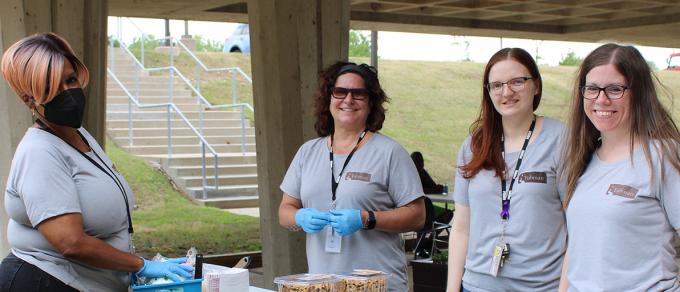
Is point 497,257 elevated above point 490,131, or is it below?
below

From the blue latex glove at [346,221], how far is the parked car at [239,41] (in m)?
26.4

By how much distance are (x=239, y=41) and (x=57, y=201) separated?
91.4 feet

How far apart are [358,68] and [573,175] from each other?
140 centimetres

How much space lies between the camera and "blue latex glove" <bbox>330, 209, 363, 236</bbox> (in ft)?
12.8

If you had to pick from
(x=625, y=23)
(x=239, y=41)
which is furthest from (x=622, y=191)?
(x=239, y=41)

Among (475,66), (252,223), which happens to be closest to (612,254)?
(252,223)

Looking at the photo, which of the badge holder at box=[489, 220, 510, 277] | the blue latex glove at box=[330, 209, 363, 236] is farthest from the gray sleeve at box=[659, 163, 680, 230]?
the blue latex glove at box=[330, 209, 363, 236]

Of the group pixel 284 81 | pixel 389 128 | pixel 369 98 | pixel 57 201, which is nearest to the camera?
pixel 57 201

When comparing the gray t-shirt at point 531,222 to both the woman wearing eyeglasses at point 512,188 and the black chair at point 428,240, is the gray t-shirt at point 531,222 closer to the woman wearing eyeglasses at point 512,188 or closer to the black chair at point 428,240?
the woman wearing eyeglasses at point 512,188

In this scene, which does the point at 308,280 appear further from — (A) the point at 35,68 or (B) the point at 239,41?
(B) the point at 239,41

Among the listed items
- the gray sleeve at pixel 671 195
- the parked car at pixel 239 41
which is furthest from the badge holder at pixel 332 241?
the parked car at pixel 239 41

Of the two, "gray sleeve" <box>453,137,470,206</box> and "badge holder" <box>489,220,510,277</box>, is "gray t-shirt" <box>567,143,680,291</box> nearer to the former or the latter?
"badge holder" <box>489,220,510,277</box>

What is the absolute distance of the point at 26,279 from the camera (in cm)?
312

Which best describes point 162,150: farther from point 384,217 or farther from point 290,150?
point 384,217
